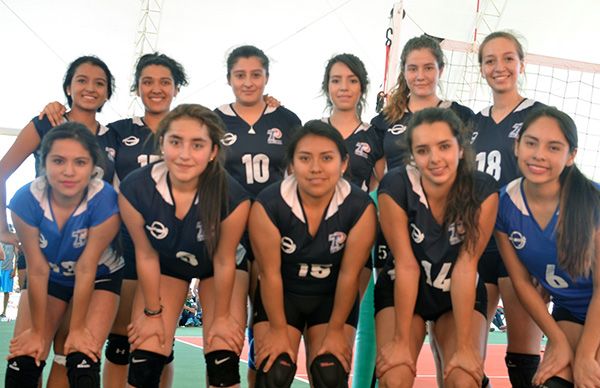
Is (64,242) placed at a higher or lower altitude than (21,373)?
higher

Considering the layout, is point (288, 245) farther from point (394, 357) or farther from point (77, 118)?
point (77, 118)

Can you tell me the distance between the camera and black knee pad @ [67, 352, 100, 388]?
10.3 ft

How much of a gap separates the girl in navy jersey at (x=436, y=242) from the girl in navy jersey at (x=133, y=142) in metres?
1.42

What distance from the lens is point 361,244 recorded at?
131 inches

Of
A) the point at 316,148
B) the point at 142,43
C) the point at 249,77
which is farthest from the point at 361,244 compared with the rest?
the point at 142,43

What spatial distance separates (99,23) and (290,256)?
13.0 meters

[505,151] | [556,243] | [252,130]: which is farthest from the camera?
[252,130]

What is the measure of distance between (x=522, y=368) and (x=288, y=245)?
1395 mm

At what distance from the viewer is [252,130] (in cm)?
396

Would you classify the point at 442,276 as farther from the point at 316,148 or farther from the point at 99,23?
the point at 99,23

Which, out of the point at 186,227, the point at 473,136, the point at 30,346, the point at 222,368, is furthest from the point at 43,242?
the point at 473,136

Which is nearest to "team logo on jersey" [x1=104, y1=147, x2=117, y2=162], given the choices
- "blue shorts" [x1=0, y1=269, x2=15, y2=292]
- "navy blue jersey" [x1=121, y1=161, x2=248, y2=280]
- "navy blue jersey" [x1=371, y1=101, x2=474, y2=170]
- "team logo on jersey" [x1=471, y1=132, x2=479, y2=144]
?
"navy blue jersey" [x1=121, y1=161, x2=248, y2=280]


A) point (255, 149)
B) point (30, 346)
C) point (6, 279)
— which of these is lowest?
point (6, 279)

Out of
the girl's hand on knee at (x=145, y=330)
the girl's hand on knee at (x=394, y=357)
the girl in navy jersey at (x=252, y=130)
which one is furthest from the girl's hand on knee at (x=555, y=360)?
the girl's hand on knee at (x=145, y=330)
